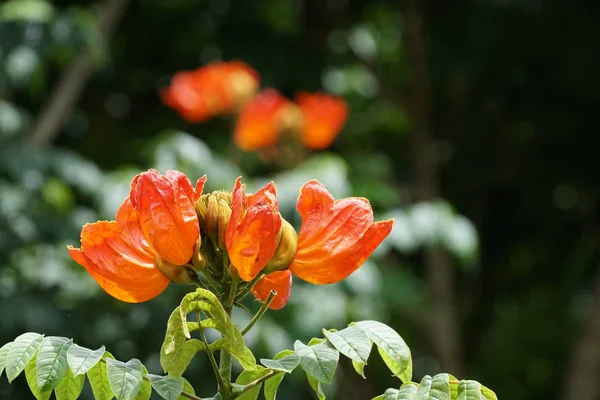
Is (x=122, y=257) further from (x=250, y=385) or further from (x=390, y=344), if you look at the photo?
(x=390, y=344)

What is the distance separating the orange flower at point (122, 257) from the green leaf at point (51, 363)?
150 mm

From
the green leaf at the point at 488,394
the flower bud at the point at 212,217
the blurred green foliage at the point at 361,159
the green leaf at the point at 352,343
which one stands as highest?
the flower bud at the point at 212,217

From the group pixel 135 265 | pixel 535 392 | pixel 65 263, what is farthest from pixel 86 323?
pixel 535 392

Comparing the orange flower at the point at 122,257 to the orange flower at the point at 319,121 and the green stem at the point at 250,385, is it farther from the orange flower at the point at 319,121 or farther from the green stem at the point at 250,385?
the orange flower at the point at 319,121

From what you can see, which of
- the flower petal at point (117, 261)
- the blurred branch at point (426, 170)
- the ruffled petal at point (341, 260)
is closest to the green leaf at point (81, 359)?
the flower petal at point (117, 261)

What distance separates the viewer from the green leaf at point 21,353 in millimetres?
1584

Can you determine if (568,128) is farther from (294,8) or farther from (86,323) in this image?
(86,323)

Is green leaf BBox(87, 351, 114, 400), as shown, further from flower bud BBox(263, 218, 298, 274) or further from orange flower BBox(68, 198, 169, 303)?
flower bud BBox(263, 218, 298, 274)

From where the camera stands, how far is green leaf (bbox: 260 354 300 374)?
63.3 inches

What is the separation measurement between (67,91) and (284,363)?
14.7 ft

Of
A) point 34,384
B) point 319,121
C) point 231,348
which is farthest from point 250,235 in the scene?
point 319,121

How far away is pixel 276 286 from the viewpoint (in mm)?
1854

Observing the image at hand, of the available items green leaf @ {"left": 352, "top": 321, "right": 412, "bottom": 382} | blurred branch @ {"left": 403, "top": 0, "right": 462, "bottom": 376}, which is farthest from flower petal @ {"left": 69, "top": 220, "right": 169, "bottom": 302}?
blurred branch @ {"left": 403, "top": 0, "right": 462, "bottom": 376}

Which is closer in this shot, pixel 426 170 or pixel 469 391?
pixel 469 391
